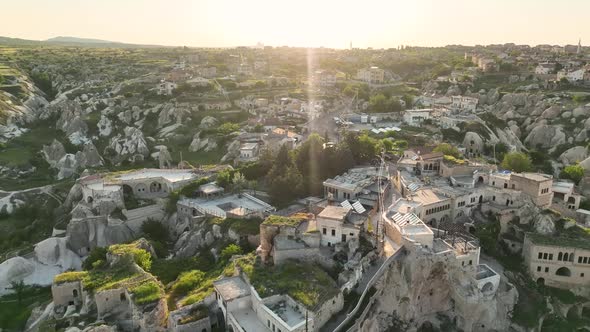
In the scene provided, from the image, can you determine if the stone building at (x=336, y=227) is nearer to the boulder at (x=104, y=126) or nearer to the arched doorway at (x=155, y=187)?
the arched doorway at (x=155, y=187)

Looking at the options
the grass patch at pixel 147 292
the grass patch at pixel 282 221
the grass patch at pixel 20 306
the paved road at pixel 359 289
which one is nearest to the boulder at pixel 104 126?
the grass patch at pixel 20 306

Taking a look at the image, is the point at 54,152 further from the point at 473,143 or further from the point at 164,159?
the point at 473,143

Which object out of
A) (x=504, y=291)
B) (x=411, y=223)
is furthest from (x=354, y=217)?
(x=504, y=291)

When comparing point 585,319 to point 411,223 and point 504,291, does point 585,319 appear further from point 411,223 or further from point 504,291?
point 411,223

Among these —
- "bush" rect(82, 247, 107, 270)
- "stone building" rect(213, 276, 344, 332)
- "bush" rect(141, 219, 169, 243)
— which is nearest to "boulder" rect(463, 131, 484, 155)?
"bush" rect(141, 219, 169, 243)

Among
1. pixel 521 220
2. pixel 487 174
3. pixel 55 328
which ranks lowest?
pixel 55 328

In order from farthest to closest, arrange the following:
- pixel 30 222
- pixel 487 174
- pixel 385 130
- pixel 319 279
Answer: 1. pixel 385 130
2. pixel 30 222
3. pixel 487 174
4. pixel 319 279

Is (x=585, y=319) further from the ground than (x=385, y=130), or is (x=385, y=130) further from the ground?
(x=385, y=130)
